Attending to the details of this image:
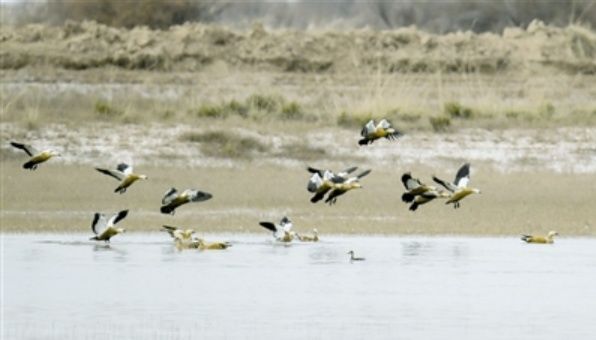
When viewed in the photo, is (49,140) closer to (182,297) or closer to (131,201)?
(131,201)

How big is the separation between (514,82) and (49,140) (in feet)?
30.0

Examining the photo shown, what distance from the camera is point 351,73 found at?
2548 cm

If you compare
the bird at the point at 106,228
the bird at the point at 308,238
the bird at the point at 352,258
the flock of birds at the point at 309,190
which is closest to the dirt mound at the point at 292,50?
the flock of birds at the point at 309,190

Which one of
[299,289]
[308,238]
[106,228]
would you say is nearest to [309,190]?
[308,238]

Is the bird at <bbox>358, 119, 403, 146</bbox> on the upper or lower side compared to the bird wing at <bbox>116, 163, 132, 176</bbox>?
upper

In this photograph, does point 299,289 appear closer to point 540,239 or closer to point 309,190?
Result: point 309,190

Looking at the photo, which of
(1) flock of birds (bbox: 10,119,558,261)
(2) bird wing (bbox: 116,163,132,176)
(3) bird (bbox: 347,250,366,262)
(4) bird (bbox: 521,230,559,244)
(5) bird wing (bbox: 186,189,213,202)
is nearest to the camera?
(3) bird (bbox: 347,250,366,262)

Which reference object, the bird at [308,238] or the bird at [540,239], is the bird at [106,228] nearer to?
the bird at [308,238]

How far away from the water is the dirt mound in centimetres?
1265

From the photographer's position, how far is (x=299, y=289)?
33.4 ft

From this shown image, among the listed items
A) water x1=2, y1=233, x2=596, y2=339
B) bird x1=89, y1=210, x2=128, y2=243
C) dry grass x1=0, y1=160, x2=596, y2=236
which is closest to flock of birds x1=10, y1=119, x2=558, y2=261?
bird x1=89, y1=210, x2=128, y2=243

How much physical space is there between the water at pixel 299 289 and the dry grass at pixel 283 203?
695mm

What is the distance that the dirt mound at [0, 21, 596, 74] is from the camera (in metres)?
25.7

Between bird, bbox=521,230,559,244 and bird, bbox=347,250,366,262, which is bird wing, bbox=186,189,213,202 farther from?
bird, bbox=521,230,559,244
